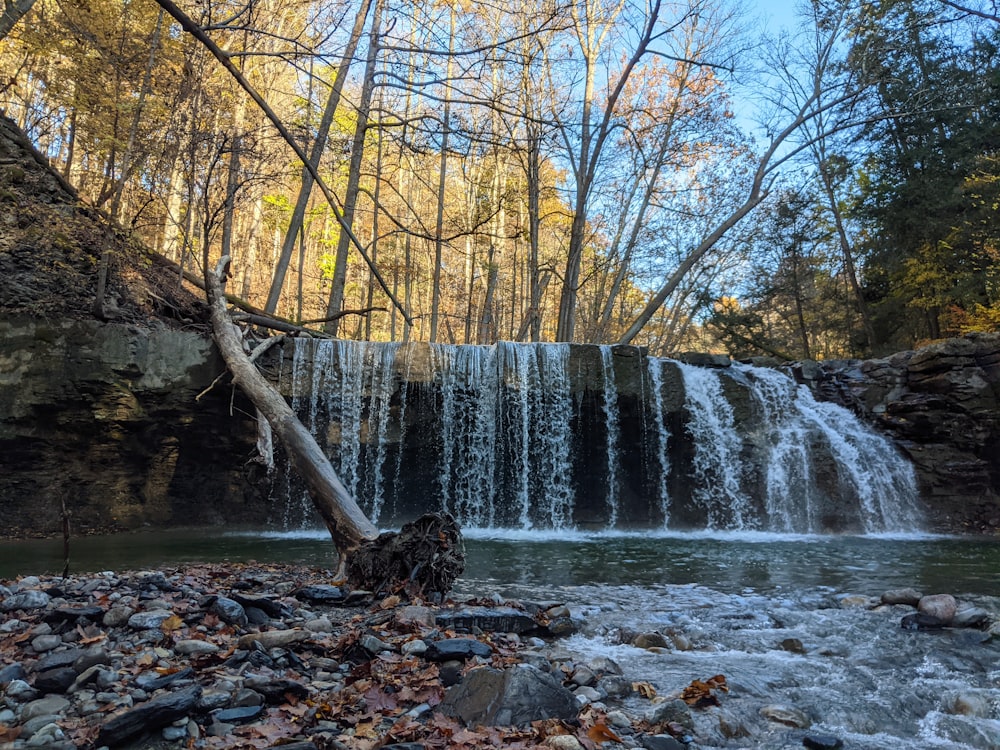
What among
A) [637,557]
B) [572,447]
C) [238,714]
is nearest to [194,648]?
[238,714]

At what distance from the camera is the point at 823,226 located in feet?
64.7

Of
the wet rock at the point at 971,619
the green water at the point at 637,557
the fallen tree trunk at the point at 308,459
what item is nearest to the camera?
the wet rock at the point at 971,619

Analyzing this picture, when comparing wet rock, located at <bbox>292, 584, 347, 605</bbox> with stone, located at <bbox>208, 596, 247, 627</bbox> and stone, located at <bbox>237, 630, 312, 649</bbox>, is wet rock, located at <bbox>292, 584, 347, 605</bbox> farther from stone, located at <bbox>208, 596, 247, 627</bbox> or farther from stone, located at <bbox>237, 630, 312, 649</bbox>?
stone, located at <bbox>237, 630, 312, 649</bbox>

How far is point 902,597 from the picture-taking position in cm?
491

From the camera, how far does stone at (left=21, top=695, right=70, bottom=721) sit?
Answer: 6.77 ft

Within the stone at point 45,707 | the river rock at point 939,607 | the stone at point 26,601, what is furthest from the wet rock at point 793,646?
the stone at point 26,601

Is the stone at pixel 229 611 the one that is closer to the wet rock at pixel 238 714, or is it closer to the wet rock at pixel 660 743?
the wet rock at pixel 238 714

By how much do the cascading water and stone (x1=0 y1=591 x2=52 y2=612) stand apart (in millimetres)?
7136

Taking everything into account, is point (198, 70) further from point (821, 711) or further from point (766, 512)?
point (766, 512)

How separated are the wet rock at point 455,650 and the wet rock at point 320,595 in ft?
4.35

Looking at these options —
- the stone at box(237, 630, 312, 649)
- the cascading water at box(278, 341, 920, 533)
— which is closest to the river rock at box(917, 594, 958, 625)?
the stone at box(237, 630, 312, 649)

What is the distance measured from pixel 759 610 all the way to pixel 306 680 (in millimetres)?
3625

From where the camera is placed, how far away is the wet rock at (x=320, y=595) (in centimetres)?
407

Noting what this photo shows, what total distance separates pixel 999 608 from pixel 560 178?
57.7ft
